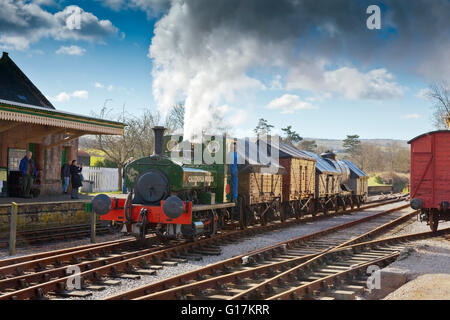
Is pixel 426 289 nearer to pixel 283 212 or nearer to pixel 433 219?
pixel 433 219

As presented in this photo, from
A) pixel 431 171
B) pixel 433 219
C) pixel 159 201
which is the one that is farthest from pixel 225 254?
pixel 433 219

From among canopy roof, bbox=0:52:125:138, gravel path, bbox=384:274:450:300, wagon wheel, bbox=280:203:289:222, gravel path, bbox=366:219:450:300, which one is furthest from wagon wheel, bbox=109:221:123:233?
wagon wheel, bbox=280:203:289:222

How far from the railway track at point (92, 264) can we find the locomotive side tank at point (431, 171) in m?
5.95

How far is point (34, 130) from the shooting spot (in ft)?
53.0

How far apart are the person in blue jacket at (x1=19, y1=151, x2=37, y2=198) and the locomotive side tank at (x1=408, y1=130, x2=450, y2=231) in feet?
38.7

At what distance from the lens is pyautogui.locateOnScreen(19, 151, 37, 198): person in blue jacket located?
14.3 metres

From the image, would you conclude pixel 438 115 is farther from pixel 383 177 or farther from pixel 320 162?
pixel 320 162

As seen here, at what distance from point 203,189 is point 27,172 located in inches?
252

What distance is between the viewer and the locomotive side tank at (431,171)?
516 inches

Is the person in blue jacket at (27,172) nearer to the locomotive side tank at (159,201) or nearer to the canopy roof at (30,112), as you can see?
the canopy roof at (30,112)

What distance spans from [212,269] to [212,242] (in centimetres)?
326

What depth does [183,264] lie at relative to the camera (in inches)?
356

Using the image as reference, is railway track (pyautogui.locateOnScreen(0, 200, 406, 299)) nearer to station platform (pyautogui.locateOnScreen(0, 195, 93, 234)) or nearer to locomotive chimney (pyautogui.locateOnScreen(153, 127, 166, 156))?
locomotive chimney (pyautogui.locateOnScreen(153, 127, 166, 156))
